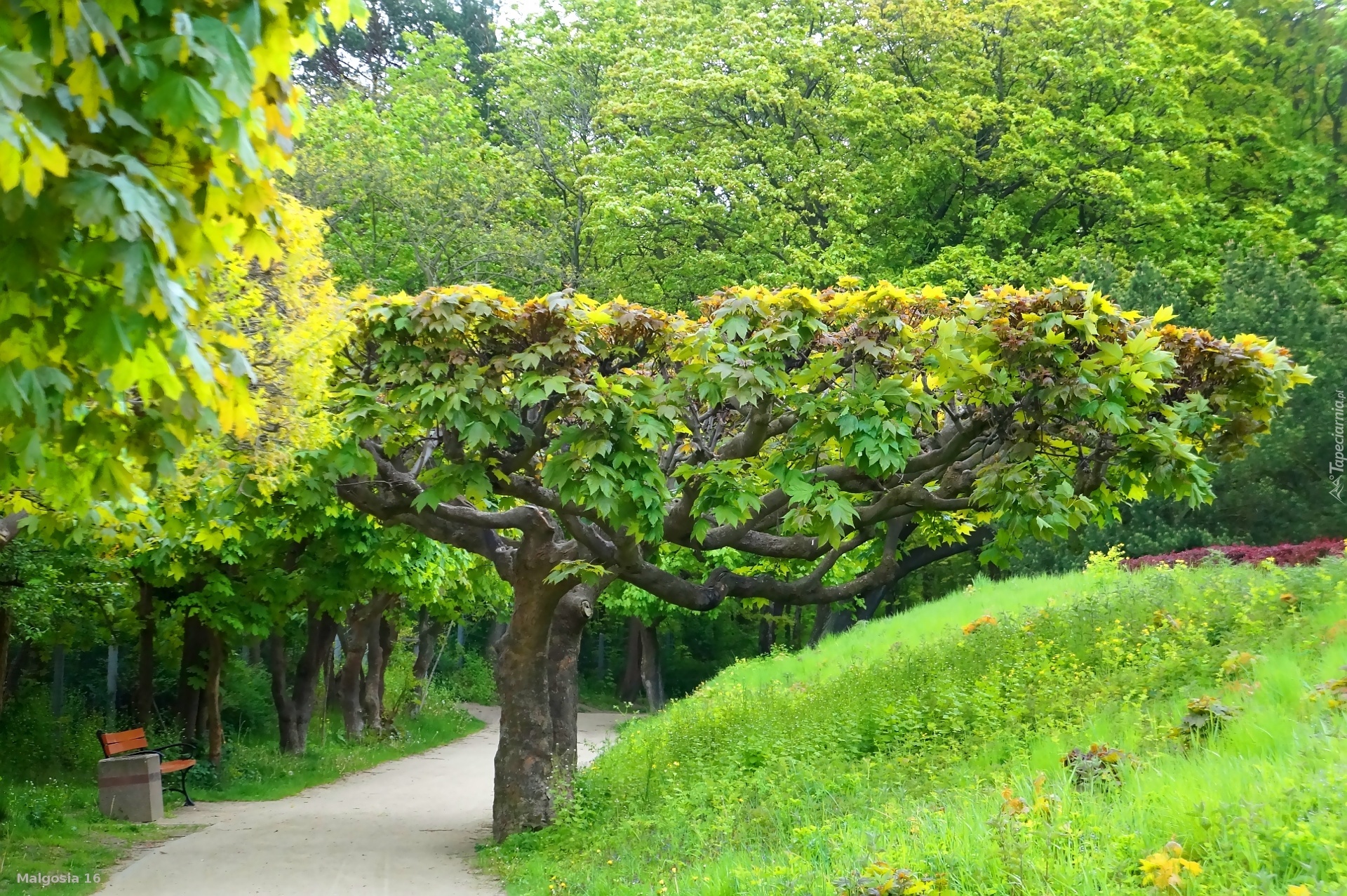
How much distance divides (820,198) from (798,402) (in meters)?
16.7

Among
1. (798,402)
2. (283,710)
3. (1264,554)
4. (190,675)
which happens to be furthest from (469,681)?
(798,402)

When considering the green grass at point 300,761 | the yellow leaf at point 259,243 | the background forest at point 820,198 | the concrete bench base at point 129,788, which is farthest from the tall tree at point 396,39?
the yellow leaf at point 259,243

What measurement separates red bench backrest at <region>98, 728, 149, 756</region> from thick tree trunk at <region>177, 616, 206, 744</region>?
2958mm

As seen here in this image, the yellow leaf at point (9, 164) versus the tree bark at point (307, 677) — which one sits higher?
the yellow leaf at point (9, 164)

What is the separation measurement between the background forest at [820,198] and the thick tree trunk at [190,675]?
0.06 m

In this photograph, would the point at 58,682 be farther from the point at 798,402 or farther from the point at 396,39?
the point at 396,39

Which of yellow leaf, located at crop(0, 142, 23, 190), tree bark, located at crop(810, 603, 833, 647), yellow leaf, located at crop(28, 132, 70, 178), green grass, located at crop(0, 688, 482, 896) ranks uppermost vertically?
yellow leaf, located at crop(28, 132, 70, 178)

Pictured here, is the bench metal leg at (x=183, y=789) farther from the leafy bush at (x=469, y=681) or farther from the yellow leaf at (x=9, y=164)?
the leafy bush at (x=469, y=681)

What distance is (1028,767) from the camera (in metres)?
8.10

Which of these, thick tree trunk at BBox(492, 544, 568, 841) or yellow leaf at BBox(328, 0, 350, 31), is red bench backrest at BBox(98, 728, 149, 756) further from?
yellow leaf at BBox(328, 0, 350, 31)

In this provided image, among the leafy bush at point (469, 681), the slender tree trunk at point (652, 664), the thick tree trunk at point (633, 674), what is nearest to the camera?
A: the slender tree trunk at point (652, 664)

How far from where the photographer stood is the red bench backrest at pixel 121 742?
1473cm

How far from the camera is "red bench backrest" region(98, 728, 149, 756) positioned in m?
14.7

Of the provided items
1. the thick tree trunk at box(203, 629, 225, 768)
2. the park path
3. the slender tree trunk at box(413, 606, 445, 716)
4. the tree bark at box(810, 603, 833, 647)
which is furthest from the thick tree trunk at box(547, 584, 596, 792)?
the slender tree trunk at box(413, 606, 445, 716)
